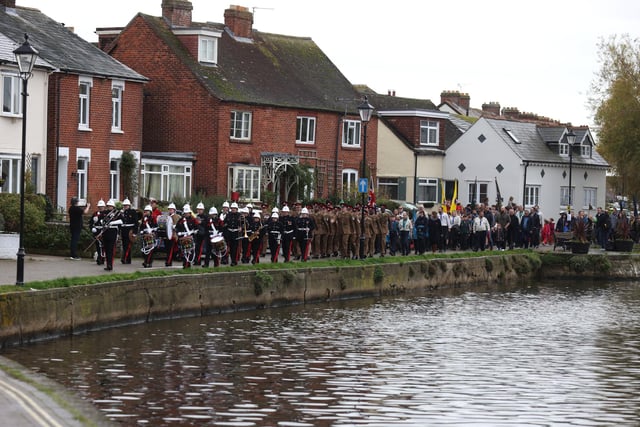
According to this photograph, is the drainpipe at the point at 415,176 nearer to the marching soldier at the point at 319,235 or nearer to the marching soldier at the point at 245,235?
the marching soldier at the point at 319,235

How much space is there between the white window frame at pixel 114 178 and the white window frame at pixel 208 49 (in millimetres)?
7585

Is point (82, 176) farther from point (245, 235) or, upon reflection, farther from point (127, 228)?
point (127, 228)

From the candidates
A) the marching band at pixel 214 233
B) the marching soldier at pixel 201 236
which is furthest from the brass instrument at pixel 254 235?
the marching soldier at pixel 201 236

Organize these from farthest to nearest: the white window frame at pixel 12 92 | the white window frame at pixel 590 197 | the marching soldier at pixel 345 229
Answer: the white window frame at pixel 590 197 < the white window frame at pixel 12 92 < the marching soldier at pixel 345 229

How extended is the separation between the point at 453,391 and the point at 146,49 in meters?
34.3

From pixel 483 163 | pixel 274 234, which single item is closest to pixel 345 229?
pixel 274 234

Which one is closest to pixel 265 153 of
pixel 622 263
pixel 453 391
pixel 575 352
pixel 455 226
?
pixel 455 226

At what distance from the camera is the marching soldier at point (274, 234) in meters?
33.8

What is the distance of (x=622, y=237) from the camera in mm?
48625

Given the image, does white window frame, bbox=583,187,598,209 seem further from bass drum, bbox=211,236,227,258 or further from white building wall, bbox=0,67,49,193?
bass drum, bbox=211,236,227,258

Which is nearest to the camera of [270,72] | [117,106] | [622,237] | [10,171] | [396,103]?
[10,171]

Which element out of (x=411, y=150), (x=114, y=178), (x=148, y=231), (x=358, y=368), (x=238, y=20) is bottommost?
(x=358, y=368)

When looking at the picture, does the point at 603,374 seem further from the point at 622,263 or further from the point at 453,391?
the point at 622,263

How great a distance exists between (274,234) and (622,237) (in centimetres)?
1990
